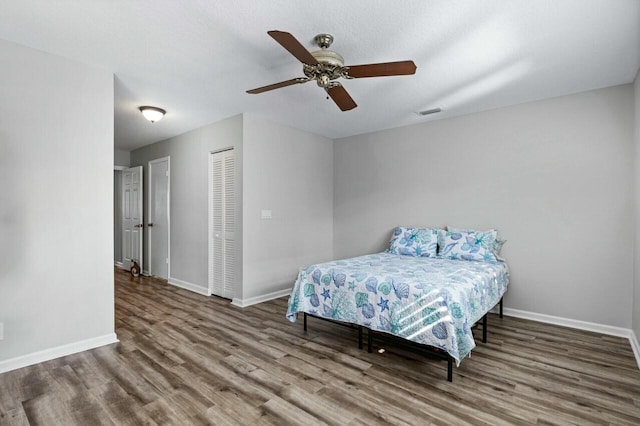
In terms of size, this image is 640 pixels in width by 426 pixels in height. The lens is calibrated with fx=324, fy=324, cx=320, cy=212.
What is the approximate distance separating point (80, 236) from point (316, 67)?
8.09 ft

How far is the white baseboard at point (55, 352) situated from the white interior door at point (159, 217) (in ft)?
8.68

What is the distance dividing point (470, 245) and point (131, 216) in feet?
20.0

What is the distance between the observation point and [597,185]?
3.36 meters

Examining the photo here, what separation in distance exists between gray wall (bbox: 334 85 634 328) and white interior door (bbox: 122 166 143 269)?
15.4 feet

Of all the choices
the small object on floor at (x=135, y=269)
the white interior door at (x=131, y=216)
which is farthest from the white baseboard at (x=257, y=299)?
the white interior door at (x=131, y=216)

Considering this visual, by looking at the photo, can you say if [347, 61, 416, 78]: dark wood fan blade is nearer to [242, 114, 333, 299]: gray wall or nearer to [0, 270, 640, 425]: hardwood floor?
[0, 270, 640, 425]: hardwood floor

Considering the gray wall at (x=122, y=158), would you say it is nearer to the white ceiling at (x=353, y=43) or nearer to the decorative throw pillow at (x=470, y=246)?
the white ceiling at (x=353, y=43)

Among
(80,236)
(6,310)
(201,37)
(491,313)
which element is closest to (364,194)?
(491,313)

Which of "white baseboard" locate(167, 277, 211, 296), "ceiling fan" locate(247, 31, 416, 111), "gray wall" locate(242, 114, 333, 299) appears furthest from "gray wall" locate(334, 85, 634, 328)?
"white baseboard" locate(167, 277, 211, 296)

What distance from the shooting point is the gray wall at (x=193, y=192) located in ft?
14.5

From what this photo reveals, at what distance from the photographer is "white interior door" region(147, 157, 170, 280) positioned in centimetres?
555

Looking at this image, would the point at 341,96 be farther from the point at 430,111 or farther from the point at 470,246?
the point at 470,246

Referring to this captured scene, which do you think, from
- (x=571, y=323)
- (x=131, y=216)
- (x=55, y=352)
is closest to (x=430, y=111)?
(x=571, y=323)

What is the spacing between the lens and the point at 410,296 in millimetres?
2504
